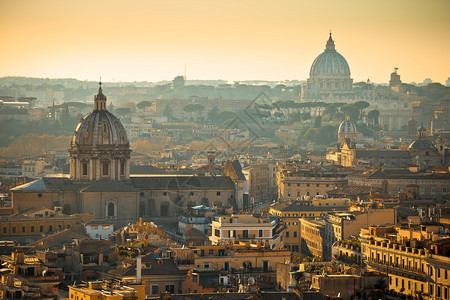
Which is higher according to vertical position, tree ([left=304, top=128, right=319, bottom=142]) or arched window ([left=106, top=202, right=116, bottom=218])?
tree ([left=304, top=128, right=319, bottom=142])

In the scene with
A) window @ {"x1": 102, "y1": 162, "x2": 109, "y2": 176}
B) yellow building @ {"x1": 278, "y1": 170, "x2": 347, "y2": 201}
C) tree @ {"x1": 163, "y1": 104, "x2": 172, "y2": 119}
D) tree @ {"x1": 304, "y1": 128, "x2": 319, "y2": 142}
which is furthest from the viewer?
tree @ {"x1": 163, "y1": 104, "x2": 172, "y2": 119}

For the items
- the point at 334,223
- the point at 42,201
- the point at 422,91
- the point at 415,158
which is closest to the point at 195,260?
the point at 334,223

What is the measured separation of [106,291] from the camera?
28.4 m

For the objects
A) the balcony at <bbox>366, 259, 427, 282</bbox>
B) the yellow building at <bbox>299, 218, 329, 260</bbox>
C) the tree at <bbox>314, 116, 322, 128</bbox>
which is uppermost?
the tree at <bbox>314, 116, 322, 128</bbox>

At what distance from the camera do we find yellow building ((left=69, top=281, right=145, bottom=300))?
27.8 meters

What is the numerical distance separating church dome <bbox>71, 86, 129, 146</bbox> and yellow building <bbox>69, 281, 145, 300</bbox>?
34127 millimetres

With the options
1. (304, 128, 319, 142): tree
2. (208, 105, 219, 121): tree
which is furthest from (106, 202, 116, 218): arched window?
(208, 105, 219, 121): tree

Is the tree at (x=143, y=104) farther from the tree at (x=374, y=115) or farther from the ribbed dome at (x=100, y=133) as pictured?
the ribbed dome at (x=100, y=133)

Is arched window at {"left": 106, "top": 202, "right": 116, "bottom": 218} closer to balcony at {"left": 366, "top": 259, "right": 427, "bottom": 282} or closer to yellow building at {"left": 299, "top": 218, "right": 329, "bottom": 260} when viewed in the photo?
yellow building at {"left": 299, "top": 218, "right": 329, "bottom": 260}

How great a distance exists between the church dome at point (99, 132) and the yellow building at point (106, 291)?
34.1 m

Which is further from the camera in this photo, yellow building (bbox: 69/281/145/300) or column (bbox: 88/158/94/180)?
column (bbox: 88/158/94/180)

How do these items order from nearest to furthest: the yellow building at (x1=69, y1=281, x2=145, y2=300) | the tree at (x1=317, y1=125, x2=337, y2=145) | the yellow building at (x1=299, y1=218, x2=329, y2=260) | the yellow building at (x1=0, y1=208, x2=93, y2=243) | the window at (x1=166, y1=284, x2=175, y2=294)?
the yellow building at (x1=69, y1=281, x2=145, y2=300), the window at (x1=166, y1=284, x2=175, y2=294), the yellow building at (x1=299, y1=218, x2=329, y2=260), the yellow building at (x1=0, y1=208, x2=93, y2=243), the tree at (x1=317, y1=125, x2=337, y2=145)

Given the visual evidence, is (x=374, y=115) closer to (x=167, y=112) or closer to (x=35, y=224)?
(x=167, y=112)

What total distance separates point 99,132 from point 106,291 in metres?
36.4
